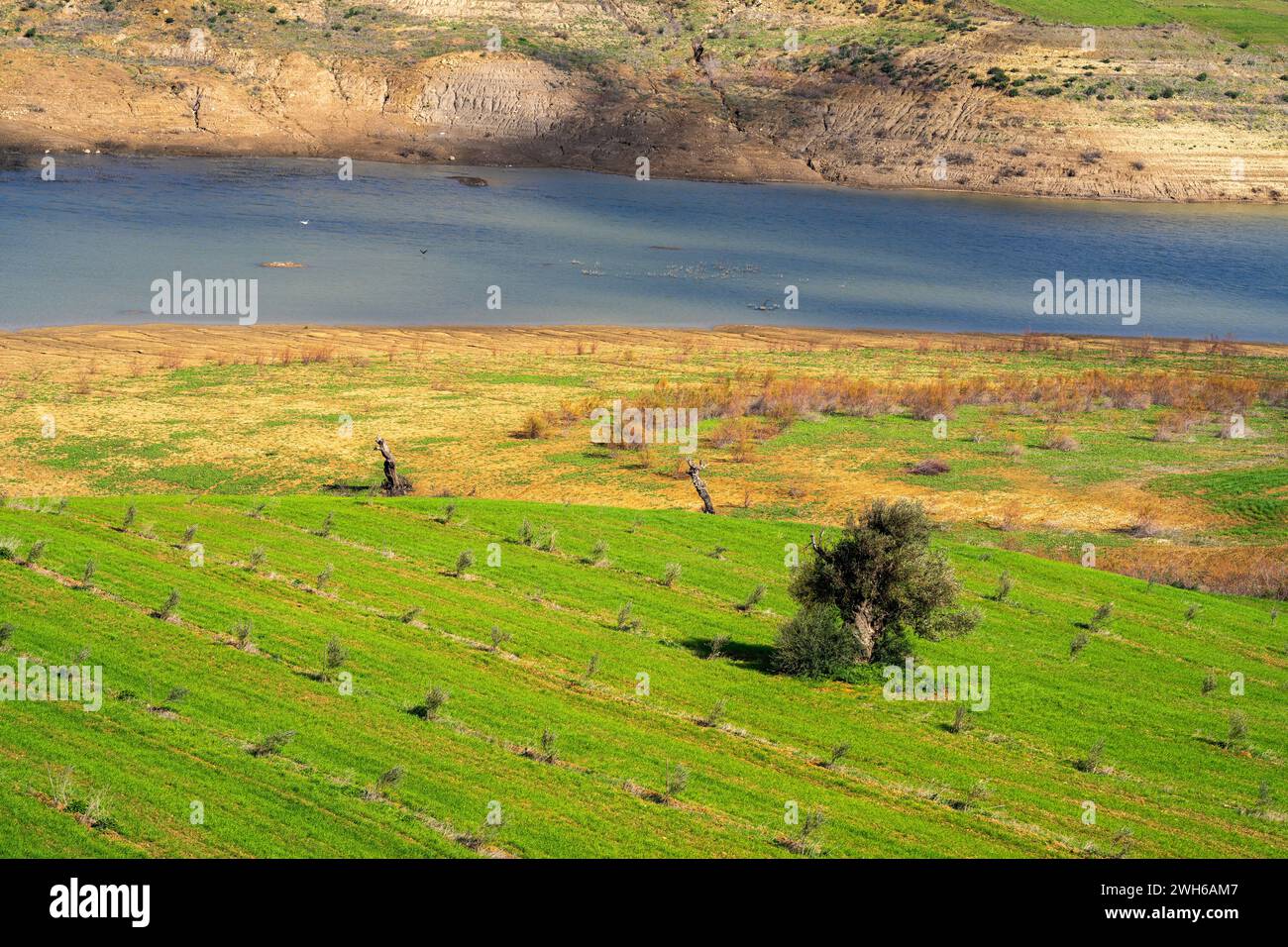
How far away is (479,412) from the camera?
2359 inches

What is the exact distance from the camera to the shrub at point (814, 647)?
99.2ft

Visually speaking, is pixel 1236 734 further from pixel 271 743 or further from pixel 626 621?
pixel 271 743

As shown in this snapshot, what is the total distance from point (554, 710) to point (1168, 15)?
155 m

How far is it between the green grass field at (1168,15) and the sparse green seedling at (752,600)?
133m

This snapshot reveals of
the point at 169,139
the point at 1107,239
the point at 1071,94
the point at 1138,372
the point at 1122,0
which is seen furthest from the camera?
the point at 1122,0

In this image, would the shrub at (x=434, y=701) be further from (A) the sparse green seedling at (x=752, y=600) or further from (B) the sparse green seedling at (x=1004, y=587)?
(B) the sparse green seedling at (x=1004, y=587)

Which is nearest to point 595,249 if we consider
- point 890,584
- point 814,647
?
point 890,584

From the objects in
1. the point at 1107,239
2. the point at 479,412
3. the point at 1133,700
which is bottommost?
the point at 1133,700

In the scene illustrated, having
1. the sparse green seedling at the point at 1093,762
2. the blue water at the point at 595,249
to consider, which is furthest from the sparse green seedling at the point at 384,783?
the blue water at the point at 595,249

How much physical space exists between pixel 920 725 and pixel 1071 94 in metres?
122

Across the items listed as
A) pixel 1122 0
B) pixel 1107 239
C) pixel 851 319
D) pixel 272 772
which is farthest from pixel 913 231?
pixel 272 772

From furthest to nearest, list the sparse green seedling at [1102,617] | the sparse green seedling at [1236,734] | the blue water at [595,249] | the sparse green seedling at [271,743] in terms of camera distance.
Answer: the blue water at [595,249] < the sparse green seedling at [1102,617] < the sparse green seedling at [1236,734] < the sparse green seedling at [271,743]

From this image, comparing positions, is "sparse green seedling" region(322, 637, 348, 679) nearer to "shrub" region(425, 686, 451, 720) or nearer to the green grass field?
"shrub" region(425, 686, 451, 720)

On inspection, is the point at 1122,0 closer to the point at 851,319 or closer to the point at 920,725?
the point at 851,319
